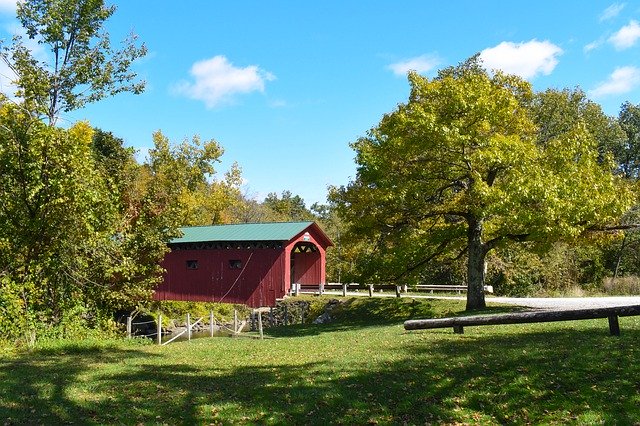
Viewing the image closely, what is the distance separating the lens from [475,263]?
69.3 ft

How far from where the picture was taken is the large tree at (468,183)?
1775cm

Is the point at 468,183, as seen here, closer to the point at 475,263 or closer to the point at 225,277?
the point at 475,263

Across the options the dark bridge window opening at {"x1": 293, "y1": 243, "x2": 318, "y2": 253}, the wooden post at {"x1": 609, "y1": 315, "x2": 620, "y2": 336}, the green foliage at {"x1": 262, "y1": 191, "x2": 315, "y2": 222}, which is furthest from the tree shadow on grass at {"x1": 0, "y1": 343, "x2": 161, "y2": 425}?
the green foliage at {"x1": 262, "y1": 191, "x2": 315, "y2": 222}

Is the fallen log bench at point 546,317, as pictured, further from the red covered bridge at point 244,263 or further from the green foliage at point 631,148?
the green foliage at point 631,148

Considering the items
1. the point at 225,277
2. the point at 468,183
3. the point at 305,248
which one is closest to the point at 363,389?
the point at 468,183

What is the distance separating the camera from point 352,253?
94.7 ft

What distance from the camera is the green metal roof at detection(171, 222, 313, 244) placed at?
3453 centimetres

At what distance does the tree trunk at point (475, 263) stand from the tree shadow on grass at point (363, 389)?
9.21 meters

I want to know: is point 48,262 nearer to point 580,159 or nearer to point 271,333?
point 271,333

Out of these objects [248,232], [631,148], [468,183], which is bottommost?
[248,232]

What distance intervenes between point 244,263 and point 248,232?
2.35m

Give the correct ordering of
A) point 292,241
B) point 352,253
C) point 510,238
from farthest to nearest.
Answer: point 292,241 → point 352,253 → point 510,238

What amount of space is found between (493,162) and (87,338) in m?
15.2

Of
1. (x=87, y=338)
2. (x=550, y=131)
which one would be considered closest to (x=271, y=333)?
(x=87, y=338)
